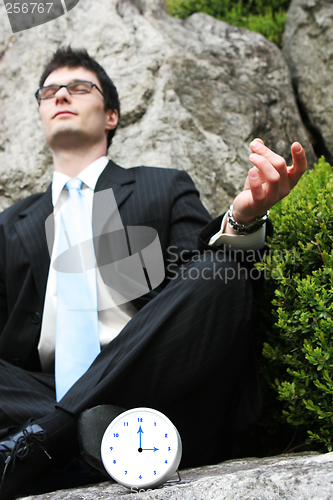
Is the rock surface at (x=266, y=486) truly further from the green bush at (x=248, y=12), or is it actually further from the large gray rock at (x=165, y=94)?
the green bush at (x=248, y=12)

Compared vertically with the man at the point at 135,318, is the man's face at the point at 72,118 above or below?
above

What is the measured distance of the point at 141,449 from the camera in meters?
1.26

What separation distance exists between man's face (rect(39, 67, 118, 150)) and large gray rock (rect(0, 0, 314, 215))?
2.76ft

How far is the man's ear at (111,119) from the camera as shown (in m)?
2.80

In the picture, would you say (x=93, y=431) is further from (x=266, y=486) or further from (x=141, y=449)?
(x=266, y=486)

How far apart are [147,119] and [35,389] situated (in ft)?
8.01

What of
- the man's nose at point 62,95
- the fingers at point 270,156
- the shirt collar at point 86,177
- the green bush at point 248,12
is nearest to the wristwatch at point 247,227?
the fingers at point 270,156

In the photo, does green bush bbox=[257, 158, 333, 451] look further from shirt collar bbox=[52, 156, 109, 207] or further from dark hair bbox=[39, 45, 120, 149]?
dark hair bbox=[39, 45, 120, 149]

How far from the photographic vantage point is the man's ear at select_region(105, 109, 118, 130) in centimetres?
280

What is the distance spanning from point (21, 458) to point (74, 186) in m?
1.40

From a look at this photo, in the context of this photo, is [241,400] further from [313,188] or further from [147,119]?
[147,119]

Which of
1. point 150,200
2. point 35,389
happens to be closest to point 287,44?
point 150,200

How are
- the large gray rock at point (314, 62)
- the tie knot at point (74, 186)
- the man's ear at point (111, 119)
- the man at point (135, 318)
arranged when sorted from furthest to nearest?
the large gray rock at point (314, 62) → the man's ear at point (111, 119) → the tie knot at point (74, 186) → the man at point (135, 318)

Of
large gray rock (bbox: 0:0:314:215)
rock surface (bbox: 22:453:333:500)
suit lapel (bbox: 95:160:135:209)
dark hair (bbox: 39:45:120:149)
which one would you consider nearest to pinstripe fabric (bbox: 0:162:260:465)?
rock surface (bbox: 22:453:333:500)
